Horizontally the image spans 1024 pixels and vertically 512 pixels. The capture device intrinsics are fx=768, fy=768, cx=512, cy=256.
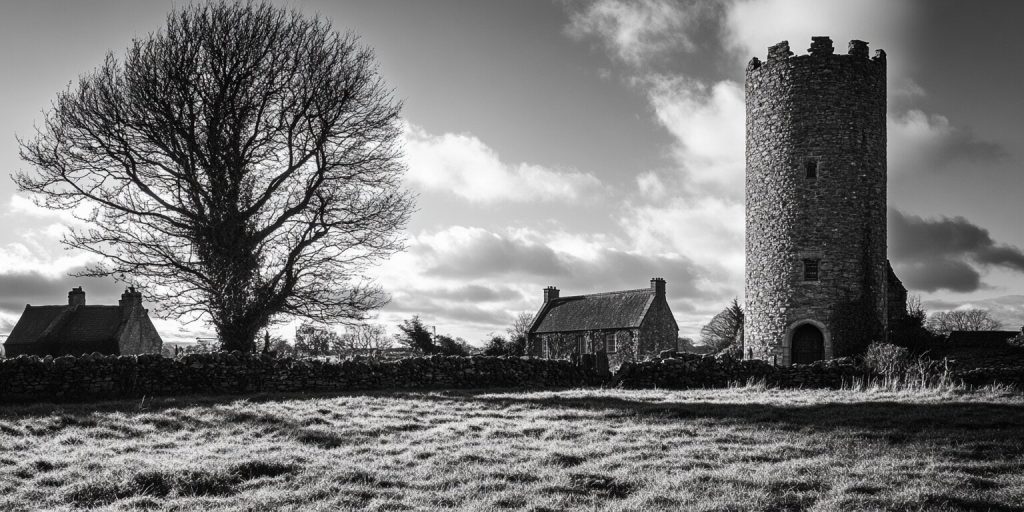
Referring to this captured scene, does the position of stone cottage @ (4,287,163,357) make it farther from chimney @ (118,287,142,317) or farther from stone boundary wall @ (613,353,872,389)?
stone boundary wall @ (613,353,872,389)

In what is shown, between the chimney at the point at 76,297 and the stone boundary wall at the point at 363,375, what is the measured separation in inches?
1210

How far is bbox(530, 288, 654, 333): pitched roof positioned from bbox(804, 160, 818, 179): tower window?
789 inches

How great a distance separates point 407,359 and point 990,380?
1393 centimetres

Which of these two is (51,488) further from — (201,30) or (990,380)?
(990,380)

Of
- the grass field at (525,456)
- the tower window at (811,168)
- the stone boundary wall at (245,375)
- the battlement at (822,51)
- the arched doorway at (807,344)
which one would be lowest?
the grass field at (525,456)

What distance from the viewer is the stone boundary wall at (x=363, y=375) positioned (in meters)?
16.5

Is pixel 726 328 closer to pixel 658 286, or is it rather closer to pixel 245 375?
pixel 658 286

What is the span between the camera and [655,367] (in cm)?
2042

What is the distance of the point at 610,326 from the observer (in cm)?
4756

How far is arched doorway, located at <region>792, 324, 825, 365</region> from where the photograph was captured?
27359 mm

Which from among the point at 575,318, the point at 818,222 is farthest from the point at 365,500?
the point at 575,318

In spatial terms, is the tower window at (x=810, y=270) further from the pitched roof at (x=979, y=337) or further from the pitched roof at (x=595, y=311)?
the pitched roof at (x=595, y=311)

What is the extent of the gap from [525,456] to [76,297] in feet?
141

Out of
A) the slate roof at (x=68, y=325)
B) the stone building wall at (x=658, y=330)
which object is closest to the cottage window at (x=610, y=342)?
the stone building wall at (x=658, y=330)
